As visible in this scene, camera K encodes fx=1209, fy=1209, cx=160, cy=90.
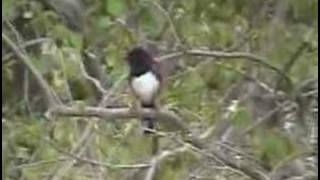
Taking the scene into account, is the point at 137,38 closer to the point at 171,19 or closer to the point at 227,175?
the point at 171,19

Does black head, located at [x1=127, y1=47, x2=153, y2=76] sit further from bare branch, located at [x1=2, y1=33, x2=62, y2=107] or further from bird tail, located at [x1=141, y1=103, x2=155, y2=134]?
bare branch, located at [x1=2, y1=33, x2=62, y2=107]

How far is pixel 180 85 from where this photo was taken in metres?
4.18

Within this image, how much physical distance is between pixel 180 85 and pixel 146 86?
0.31m

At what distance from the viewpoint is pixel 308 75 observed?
405 cm

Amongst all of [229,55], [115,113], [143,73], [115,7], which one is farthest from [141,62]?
[115,113]

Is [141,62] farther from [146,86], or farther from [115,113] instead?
[115,113]

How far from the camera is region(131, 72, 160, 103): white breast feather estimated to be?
12.6ft

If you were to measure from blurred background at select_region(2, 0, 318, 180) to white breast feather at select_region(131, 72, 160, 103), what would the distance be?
0.05 metres

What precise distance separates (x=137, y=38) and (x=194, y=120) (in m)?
0.36

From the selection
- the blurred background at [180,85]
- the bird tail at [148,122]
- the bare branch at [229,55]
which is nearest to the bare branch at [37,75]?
the blurred background at [180,85]

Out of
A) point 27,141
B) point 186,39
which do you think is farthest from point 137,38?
point 27,141

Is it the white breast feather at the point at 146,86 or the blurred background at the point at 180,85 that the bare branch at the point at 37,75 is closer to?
the blurred background at the point at 180,85

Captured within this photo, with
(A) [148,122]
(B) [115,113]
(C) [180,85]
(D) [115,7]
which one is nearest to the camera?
(B) [115,113]

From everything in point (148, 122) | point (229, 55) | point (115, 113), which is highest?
point (229, 55)
